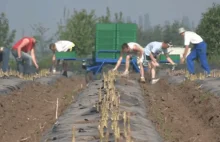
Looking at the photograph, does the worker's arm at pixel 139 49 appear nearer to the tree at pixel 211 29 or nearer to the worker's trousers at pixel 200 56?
the worker's trousers at pixel 200 56

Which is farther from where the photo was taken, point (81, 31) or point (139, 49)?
point (81, 31)

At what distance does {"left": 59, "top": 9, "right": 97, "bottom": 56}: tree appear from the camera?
136 feet

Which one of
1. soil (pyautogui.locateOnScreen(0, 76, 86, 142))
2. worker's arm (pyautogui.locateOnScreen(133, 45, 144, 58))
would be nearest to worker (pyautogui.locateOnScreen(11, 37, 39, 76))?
soil (pyautogui.locateOnScreen(0, 76, 86, 142))

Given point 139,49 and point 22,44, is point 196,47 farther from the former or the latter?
point 22,44

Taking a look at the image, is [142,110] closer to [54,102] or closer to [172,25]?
[54,102]

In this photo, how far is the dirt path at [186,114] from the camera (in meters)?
7.49

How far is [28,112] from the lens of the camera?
997 centimetres

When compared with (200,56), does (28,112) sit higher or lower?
lower

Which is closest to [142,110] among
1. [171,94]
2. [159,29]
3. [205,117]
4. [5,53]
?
[205,117]

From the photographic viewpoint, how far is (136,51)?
1591cm

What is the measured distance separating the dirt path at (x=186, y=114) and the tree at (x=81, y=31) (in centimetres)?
2840

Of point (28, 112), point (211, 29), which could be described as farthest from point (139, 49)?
point (211, 29)

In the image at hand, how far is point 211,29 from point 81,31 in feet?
30.7

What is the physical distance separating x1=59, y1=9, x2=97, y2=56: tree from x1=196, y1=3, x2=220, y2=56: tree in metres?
8.13
